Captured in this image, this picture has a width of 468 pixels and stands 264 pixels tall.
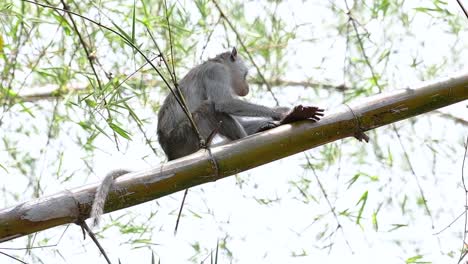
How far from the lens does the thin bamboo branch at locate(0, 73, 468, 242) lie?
3.26 meters

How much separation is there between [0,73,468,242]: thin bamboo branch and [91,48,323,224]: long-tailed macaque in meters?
1.04

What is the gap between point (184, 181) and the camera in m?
3.43

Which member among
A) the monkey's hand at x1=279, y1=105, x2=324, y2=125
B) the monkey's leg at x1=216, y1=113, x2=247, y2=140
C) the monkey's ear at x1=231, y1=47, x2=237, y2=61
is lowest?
the monkey's hand at x1=279, y1=105, x2=324, y2=125

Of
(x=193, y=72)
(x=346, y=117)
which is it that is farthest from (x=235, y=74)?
(x=346, y=117)

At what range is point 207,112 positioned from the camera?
17.6ft

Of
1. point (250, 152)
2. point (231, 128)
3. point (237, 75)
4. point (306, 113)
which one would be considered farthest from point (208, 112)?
point (250, 152)

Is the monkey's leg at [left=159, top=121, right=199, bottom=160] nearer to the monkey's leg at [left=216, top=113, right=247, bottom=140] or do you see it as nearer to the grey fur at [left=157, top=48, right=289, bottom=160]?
the grey fur at [left=157, top=48, right=289, bottom=160]

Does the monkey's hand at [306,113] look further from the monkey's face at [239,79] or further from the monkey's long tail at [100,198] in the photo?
the monkey's face at [239,79]

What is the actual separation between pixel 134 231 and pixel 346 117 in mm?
2059

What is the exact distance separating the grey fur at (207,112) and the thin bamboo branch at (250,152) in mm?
1440

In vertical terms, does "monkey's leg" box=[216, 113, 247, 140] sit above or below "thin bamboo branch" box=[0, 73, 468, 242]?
above

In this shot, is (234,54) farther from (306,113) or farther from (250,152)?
(250,152)

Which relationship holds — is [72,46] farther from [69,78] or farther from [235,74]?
[235,74]

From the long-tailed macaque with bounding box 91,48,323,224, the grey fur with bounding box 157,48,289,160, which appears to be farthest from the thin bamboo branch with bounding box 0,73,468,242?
the grey fur with bounding box 157,48,289,160
